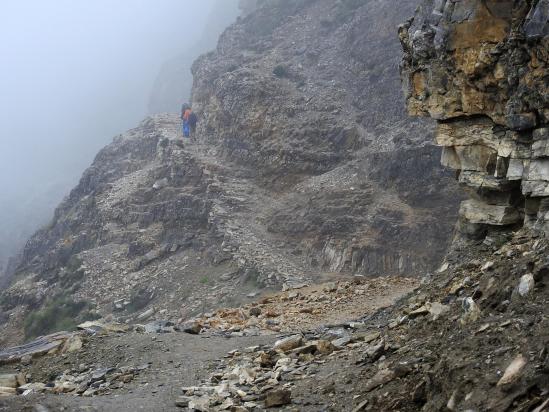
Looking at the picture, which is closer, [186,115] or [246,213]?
[246,213]

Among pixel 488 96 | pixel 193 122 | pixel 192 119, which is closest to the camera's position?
pixel 488 96

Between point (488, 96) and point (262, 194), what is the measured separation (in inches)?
872

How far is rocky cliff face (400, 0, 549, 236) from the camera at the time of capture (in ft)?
39.4

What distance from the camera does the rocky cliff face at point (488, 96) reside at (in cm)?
1202

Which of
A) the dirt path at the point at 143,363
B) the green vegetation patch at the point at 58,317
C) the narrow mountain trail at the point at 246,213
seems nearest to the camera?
the dirt path at the point at 143,363

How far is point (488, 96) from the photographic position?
44.1 ft

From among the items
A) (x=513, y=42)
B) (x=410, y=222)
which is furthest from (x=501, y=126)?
(x=410, y=222)

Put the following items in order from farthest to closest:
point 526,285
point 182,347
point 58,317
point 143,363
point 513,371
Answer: point 58,317 → point 182,347 → point 143,363 → point 526,285 → point 513,371

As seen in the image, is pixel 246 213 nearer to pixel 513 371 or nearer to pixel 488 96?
pixel 488 96

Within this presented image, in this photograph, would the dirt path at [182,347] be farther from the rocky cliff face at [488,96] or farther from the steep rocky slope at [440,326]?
the rocky cliff face at [488,96]

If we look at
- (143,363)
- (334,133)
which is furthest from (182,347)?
(334,133)

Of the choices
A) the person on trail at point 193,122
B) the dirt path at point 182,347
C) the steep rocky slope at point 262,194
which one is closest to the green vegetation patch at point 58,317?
the steep rocky slope at point 262,194

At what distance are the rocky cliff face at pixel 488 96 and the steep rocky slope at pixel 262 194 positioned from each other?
43.2 feet

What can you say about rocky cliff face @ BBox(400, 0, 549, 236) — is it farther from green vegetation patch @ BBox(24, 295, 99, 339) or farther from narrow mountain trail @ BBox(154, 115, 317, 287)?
green vegetation patch @ BBox(24, 295, 99, 339)
